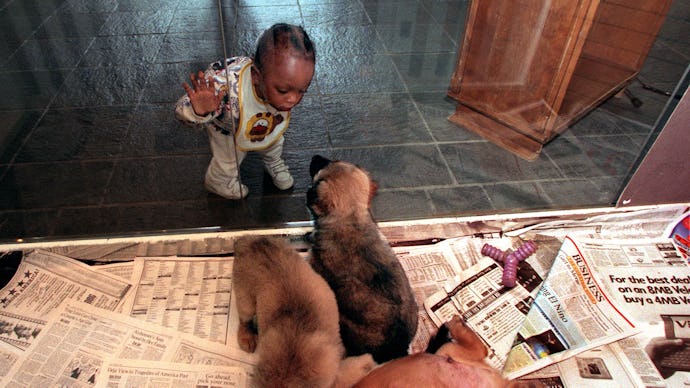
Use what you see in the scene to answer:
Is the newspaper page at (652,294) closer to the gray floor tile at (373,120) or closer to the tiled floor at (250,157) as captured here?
the tiled floor at (250,157)

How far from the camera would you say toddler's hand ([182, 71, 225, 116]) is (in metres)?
1.26

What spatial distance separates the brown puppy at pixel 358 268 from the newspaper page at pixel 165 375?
0.33 m

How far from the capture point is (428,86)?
6.23 ft

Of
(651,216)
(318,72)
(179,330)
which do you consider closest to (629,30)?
(651,216)

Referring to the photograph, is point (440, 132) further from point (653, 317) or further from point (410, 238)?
point (653, 317)

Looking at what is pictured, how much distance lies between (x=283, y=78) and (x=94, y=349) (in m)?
0.90

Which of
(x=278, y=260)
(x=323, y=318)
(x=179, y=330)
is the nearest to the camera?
(x=323, y=318)

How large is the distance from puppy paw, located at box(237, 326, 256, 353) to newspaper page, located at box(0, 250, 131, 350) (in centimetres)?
41

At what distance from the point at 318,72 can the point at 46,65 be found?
791 millimetres

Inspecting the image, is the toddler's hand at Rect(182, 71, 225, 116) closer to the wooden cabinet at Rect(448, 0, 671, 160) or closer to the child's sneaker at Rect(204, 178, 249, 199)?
the child's sneaker at Rect(204, 178, 249, 199)

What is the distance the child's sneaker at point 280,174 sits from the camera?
163 centimetres

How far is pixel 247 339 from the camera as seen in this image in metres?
1.26

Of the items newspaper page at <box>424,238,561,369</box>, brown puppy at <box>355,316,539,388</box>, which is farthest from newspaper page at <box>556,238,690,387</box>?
brown puppy at <box>355,316,539,388</box>

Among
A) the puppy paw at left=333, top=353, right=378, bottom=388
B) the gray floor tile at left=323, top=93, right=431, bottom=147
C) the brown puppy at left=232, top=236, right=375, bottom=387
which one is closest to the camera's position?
the brown puppy at left=232, top=236, right=375, bottom=387
